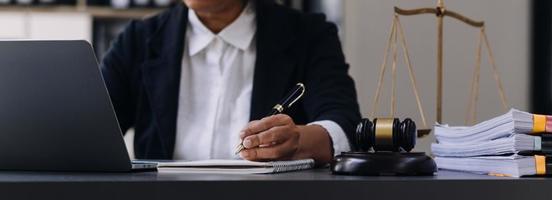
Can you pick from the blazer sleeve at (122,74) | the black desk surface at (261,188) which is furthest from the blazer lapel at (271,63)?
the black desk surface at (261,188)

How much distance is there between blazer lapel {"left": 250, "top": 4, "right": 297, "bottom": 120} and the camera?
1621mm

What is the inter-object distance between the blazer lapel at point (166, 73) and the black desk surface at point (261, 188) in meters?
0.85

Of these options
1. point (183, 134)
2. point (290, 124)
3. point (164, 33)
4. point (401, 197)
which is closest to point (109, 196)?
point (401, 197)

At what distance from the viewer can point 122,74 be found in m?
1.70

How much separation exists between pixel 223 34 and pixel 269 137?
64cm

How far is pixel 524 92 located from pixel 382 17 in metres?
0.40

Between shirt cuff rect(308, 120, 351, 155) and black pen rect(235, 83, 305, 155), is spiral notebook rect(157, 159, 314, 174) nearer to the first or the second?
black pen rect(235, 83, 305, 155)

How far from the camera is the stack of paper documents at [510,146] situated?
0.82 meters

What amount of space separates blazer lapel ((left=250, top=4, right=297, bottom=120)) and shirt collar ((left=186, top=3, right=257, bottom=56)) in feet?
0.08

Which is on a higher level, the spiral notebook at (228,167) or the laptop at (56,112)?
the laptop at (56,112)

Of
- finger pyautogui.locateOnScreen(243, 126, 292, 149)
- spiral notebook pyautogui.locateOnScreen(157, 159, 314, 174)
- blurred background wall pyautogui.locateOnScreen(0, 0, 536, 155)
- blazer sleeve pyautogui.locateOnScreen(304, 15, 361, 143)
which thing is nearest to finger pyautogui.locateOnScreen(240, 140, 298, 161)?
finger pyautogui.locateOnScreen(243, 126, 292, 149)

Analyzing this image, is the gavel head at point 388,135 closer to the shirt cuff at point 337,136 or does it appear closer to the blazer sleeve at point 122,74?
the shirt cuff at point 337,136

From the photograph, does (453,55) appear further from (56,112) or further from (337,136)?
(56,112)

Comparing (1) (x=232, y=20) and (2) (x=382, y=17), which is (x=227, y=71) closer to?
(1) (x=232, y=20)
